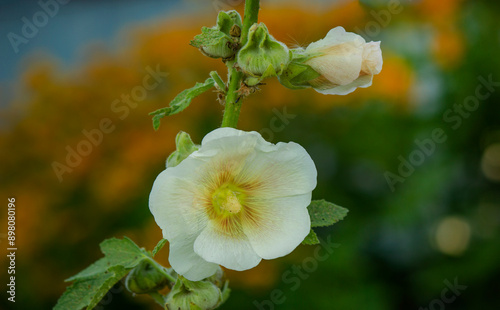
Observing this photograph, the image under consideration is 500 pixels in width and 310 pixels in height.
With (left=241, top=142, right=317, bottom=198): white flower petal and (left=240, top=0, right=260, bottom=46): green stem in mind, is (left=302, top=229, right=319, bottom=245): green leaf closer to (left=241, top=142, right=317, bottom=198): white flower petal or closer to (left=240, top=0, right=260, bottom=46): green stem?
(left=241, top=142, right=317, bottom=198): white flower petal

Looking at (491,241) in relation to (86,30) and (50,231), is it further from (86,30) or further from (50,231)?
(86,30)

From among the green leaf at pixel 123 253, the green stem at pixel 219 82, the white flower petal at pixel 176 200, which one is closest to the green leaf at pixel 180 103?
the green stem at pixel 219 82

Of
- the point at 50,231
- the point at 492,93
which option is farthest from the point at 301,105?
the point at 50,231

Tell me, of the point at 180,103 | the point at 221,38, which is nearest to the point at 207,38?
the point at 221,38

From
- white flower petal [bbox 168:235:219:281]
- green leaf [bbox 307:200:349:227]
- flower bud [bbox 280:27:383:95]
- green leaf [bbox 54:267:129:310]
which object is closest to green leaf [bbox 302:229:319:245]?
green leaf [bbox 307:200:349:227]

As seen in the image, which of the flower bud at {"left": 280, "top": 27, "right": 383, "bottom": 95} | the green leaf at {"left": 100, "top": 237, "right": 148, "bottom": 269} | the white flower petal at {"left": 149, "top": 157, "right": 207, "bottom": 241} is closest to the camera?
the white flower petal at {"left": 149, "top": 157, "right": 207, "bottom": 241}

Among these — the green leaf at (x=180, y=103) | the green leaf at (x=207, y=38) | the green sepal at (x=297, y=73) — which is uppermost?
the green leaf at (x=207, y=38)

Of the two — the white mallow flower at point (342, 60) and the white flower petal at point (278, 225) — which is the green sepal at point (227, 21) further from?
the white flower petal at point (278, 225)
